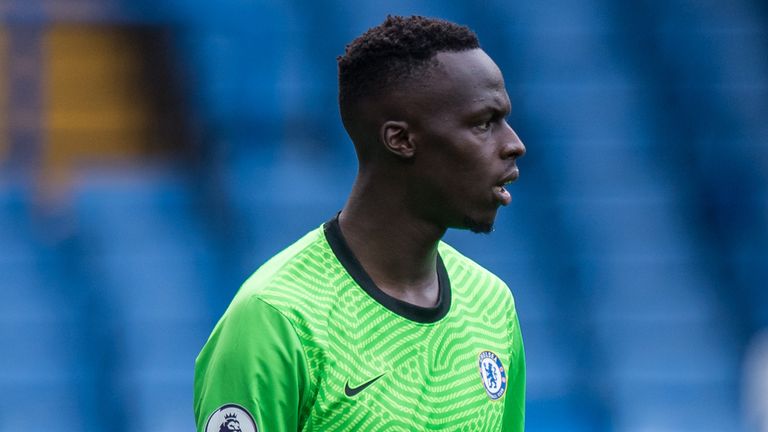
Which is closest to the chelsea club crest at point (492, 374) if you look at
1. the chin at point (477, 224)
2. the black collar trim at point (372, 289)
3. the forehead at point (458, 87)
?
the black collar trim at point (372, 289)

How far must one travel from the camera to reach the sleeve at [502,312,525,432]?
2621mm

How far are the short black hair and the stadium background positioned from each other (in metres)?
4.64

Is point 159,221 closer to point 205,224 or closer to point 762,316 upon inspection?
point 205,224

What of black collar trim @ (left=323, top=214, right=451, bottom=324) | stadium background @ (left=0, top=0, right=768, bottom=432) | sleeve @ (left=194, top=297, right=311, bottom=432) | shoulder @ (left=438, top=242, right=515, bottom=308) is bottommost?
sleeve @ (left=194, top=297, right=311, bottom=432)

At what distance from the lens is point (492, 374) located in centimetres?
248

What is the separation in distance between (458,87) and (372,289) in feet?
1.39

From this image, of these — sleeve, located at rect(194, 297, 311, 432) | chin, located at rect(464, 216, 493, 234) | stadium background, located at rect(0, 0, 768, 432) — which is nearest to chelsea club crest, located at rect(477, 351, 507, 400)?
chin, located at rect(464, 216, 493, 234)

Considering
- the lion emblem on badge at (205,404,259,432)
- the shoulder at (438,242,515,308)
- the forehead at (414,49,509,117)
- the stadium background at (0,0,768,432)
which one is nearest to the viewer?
the lion emblem on badge at (205,404,259,432)

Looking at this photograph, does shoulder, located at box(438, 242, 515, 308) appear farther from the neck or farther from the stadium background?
the stadium background

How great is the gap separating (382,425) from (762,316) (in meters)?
5.46

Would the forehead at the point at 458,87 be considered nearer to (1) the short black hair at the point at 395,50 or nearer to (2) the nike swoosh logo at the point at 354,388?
(1) the short black hair at the point at 395,50

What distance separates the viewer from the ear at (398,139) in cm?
237

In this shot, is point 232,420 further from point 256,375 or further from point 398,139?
point 398,139

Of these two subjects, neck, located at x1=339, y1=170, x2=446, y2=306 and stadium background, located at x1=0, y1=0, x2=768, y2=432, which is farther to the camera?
stadium background, located at x1=0, y1=0, x2=768, y2=432
